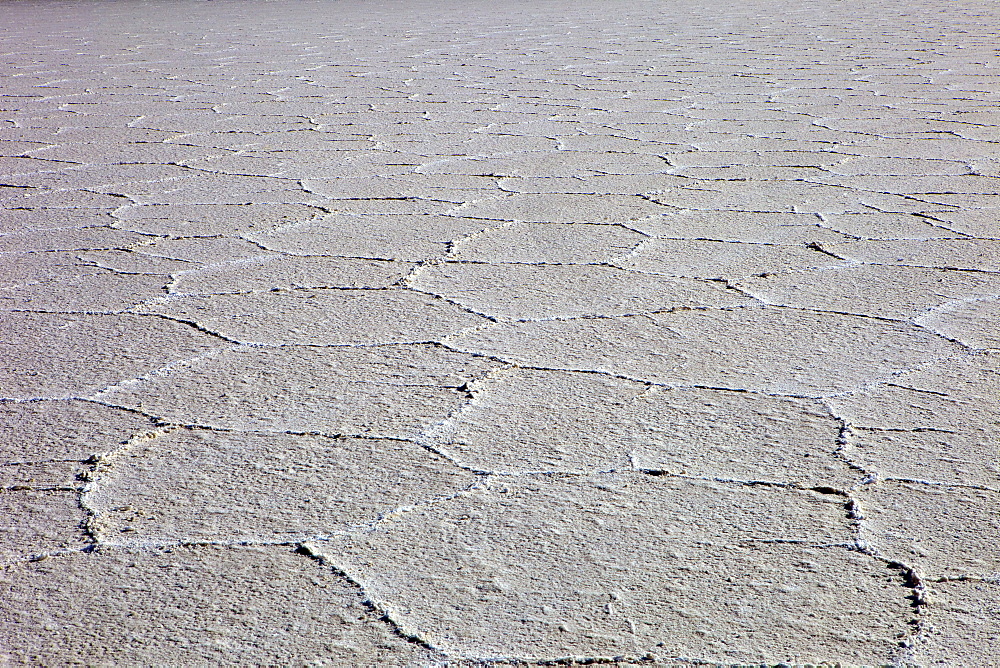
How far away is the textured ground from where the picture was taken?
1071 millimetres

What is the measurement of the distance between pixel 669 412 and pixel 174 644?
28.7 inches

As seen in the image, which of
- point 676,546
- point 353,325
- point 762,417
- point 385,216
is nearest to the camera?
point 676,546

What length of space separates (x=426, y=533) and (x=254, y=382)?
52 cm

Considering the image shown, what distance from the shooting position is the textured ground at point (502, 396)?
107cm

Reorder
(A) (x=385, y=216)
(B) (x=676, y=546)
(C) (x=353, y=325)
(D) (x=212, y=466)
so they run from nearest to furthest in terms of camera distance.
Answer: (B) (x=676, y=546)
(D) (x=212, y=466)
(C) (x=353, y=325)
(A) (x=385, y=216)

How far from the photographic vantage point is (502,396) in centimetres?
156

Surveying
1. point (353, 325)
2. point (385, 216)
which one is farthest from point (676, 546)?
point (385, 216)

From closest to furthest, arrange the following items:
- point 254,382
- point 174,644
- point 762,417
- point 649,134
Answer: point 174,644, point 762,417, point 254,382, point 649,134

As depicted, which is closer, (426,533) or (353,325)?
(426,533)

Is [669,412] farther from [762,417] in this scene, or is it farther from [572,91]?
[572,91]

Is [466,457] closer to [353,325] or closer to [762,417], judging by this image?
[762,417]

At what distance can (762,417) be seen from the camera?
1481mm

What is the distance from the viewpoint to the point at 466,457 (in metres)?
1.38

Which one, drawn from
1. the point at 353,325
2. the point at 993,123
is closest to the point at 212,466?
the point at 353,325
